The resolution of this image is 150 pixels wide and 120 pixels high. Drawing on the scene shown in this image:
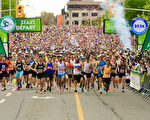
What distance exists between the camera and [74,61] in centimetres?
2034

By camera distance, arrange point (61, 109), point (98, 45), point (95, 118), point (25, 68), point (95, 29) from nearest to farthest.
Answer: point (95, 118), point (61, 109), point (25, 68), point (98, 45), point (95, 29)

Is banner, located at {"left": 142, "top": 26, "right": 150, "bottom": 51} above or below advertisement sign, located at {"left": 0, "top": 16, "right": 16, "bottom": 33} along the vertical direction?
below

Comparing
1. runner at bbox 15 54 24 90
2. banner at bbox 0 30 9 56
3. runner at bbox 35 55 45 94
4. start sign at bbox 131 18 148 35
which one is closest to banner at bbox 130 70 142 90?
runner at bbox 35 55 45 94

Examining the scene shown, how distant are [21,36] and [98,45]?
16.5 m

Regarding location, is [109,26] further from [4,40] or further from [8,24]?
[8,24]

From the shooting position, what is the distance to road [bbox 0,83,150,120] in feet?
39.6

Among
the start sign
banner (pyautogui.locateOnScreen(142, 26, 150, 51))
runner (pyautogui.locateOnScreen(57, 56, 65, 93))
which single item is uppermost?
the start sign

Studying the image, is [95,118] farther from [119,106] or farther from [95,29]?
[95,29]

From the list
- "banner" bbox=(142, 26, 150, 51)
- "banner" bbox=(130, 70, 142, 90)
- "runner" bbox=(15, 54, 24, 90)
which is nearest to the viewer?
"banner" bbox=(130, 70, 142, 90)

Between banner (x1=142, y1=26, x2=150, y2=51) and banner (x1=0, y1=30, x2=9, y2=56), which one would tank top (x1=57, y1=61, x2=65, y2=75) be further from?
banner (x1=0, y1=30, x2=9, y2=56)

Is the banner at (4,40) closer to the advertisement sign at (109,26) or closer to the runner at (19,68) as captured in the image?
the advertisement sign at (109,26)

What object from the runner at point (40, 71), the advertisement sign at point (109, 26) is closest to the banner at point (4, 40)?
the advertisement sign at point (109, 26)

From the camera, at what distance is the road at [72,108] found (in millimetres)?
12078

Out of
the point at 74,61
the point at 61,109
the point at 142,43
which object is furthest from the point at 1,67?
the point at 142,43
